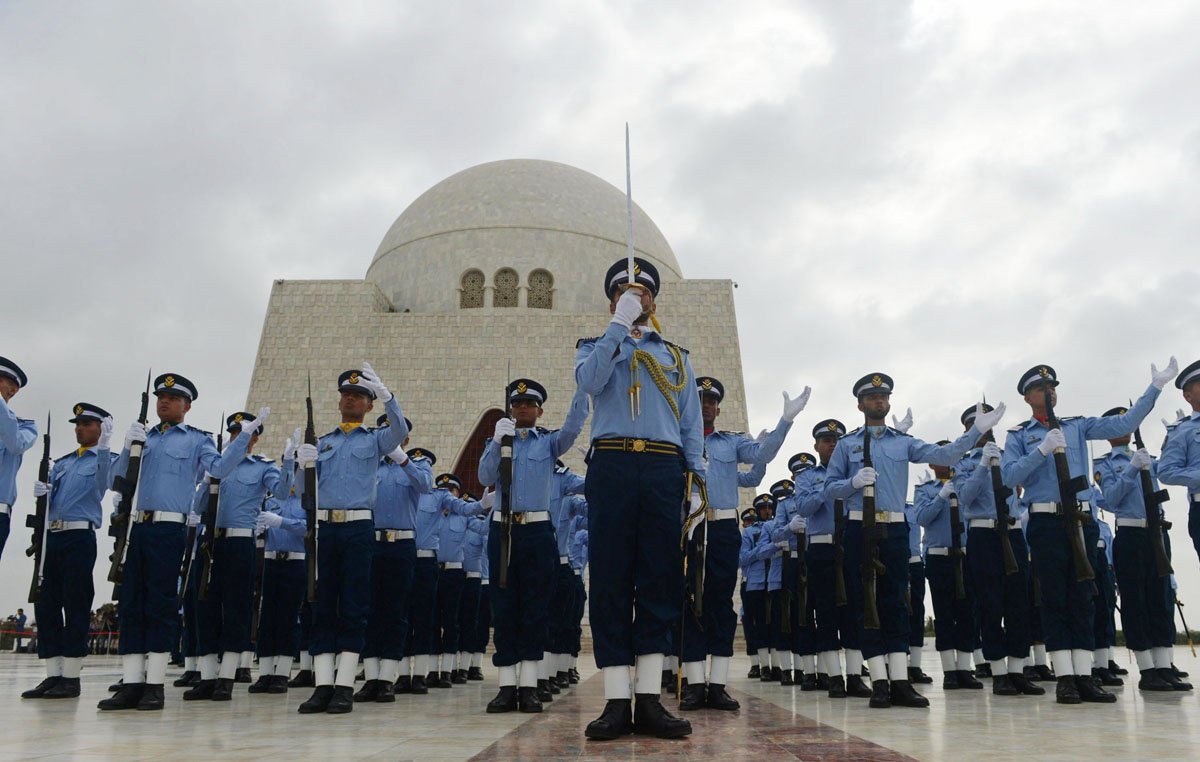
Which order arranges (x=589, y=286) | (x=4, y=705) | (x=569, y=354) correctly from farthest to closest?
1. (x=589, y=286)
2. (x=569, y=354)
3. (x=4, y=705)

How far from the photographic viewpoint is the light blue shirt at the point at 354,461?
584cm

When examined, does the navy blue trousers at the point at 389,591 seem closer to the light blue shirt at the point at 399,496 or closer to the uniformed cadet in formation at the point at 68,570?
the light blue shirt at the point at 399,496

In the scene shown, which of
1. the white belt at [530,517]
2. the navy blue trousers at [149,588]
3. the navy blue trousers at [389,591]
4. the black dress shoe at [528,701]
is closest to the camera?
the black dress shoe at [528,701]

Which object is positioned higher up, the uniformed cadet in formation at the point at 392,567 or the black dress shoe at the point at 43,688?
the uniformed cadet in formation at the point at 392,567

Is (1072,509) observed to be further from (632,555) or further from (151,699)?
(151,699)

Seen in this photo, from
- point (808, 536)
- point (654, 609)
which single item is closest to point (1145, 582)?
point (808, 536)

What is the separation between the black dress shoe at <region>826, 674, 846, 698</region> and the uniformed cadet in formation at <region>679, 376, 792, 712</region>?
0.90 metres

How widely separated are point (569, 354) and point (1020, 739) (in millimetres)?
19923

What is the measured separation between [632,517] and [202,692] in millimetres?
4208

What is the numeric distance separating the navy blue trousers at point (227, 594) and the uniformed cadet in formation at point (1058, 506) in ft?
18.4

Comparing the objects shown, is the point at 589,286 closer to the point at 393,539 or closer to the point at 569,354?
the point at 569,354

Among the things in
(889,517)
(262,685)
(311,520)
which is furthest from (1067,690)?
(262,685)

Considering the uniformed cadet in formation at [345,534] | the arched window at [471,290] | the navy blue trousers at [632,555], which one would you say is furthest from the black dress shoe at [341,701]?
the arched window at [471,290]

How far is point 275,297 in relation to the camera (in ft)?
81.4
